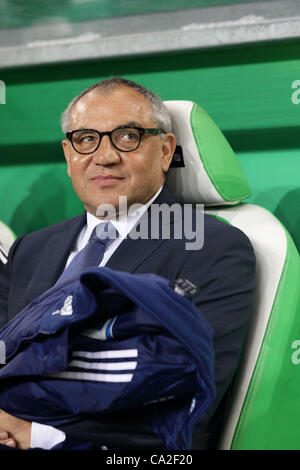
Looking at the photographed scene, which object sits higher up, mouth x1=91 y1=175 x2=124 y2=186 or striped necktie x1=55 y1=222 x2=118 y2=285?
mouth x1=91 y1=175 x2=124 y2=186

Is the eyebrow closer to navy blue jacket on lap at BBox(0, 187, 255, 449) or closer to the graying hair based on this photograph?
the graying hair

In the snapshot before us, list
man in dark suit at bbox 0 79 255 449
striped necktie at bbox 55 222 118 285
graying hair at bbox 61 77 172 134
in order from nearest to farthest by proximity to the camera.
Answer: man in dark suit at bbox 0 79 255 449
striped necktie at bbox 55 222 118 285
graying hair at bbox 61 77 172 134

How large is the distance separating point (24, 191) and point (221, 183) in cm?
85

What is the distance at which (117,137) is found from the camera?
4.94 feet

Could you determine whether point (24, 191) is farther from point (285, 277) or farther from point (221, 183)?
point (285, 277)

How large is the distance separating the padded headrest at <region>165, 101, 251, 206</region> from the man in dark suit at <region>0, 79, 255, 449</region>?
0.04 meters

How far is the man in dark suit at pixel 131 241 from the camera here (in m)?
1.24

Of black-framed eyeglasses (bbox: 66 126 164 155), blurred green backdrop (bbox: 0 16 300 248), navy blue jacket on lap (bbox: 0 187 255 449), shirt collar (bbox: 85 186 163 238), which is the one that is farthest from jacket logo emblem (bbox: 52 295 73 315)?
blurred green backdrop (bbox: 0 16 300 248)

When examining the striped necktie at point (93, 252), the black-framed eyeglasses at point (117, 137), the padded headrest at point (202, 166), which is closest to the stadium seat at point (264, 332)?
the padded headrest at point (202, 166)

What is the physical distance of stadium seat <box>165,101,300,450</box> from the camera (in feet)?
4.30

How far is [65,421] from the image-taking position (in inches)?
43.8
